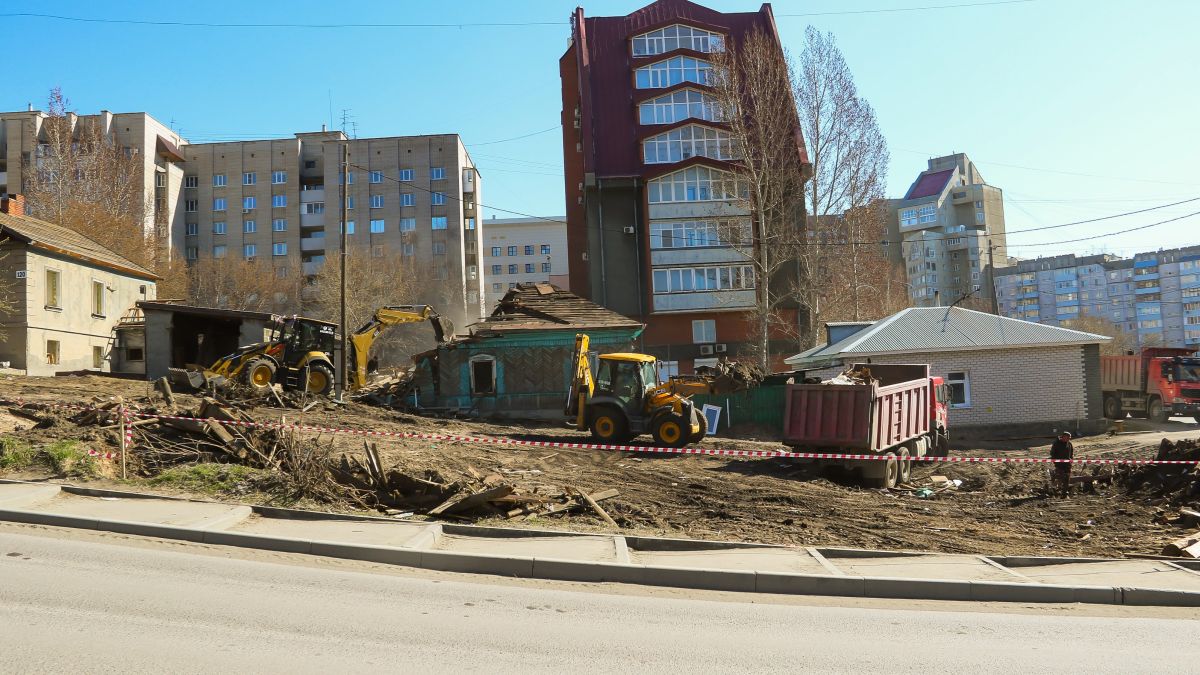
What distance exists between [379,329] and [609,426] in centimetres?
1204

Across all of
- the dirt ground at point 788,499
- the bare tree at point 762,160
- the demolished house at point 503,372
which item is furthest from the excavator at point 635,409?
the bare tree at point 762,160

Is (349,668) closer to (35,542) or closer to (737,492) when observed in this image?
(35,542)

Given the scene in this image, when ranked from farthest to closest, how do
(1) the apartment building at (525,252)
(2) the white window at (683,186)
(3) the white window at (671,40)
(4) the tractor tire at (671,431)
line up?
(1) the apartment building at (525,252)
(3) the white window at (671,40)
(2) the white window at (683,186)
(4) the tractor tire at (671,431)

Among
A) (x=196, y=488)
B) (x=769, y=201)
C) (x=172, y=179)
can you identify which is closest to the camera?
(x=196, y=488)

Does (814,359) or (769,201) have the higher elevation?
(769,201)

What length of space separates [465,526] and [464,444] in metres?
9.33

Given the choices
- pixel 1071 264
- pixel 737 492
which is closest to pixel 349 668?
pixel 737 492

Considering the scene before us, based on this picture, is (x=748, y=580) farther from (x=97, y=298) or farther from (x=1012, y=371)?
(x=97, y=298)

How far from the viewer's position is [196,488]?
11656 millimetres

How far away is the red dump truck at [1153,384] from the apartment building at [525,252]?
273ft

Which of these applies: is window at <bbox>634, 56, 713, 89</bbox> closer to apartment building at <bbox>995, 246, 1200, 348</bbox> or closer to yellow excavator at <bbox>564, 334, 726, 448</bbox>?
yellow excavator at <bbox>564, 334, 726, 448</bbox>

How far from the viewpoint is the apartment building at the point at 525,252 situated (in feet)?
373

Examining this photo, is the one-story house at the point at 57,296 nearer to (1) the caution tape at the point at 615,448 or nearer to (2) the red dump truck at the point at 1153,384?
(1) the caution tape at the point at 615,448

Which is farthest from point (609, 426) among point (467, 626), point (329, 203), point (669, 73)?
point (329, 203)
